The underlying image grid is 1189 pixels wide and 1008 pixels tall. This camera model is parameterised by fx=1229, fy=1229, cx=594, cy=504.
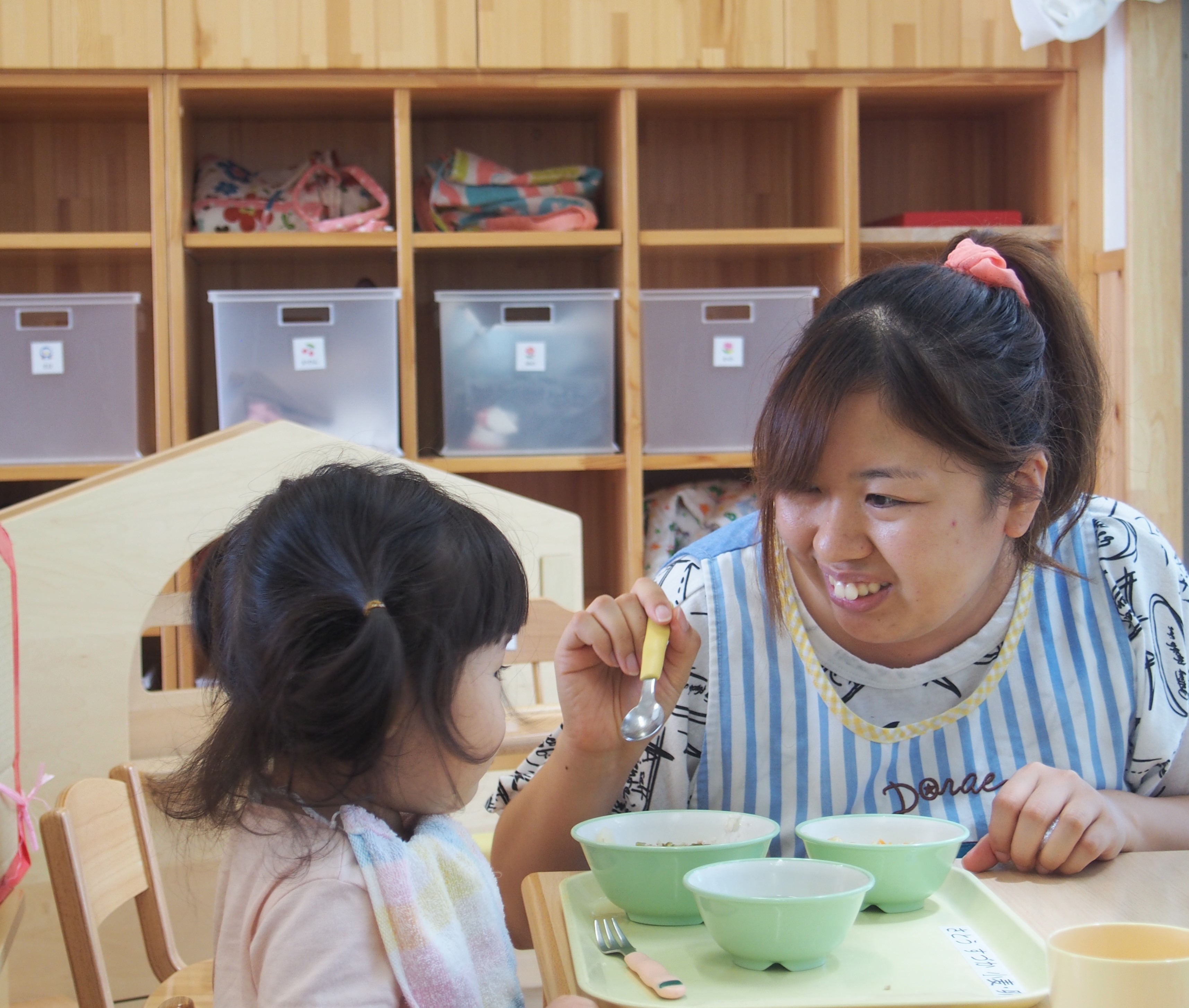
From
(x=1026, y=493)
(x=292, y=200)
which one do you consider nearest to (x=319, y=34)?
→ (x=292, y=200)

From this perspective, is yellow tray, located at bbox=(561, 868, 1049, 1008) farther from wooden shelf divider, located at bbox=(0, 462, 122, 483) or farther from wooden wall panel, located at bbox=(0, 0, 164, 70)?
wooden wall panel, located at bbox=(0, 0, 164, 70)

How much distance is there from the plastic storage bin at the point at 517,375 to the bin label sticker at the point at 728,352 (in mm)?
219

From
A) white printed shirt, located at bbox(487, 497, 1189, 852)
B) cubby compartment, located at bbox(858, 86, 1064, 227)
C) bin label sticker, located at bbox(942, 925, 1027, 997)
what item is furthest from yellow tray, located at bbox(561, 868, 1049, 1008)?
cubby compartment, located at bbox(858, 86, 1064, 227)

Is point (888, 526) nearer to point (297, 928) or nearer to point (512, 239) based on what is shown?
point (297, 928)

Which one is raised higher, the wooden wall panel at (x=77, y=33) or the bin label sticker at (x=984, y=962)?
the wooden wall panel at (x=77, y=33)

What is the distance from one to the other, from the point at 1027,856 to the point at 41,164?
2572mm

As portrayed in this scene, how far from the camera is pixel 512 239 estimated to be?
241cm

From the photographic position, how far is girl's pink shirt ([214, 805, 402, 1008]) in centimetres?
65

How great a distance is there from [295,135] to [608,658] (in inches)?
83.8

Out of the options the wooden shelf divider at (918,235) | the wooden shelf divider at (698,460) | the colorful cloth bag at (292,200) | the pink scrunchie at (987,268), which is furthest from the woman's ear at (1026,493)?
the colorful cloth bag at (292,200)

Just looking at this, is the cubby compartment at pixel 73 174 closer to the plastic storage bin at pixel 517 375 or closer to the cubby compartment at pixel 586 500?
the plastic storage bin at pixel 517 375

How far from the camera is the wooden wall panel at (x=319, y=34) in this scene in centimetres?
229

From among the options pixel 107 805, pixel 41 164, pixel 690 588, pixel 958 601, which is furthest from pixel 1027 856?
pixel 41 164

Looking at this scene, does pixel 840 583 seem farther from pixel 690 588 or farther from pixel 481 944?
pixel 481 944
